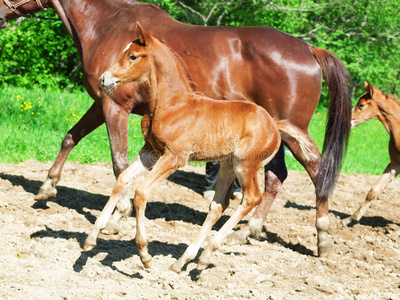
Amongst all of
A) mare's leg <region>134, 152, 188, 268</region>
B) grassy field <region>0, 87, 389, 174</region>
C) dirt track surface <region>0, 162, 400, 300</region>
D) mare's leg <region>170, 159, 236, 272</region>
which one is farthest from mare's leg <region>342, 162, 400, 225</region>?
mare's leg <region>134, 152, 188, 268</region>

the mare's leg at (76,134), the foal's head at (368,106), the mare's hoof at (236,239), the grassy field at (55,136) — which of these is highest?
the foal's head at (368,106)

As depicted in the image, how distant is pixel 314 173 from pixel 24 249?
286cm

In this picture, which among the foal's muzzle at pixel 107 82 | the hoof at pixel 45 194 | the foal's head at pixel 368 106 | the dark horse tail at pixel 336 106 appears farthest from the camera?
the foal's head at pixel 368 106

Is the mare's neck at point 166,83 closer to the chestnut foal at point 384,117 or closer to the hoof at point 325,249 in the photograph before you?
the hoof at point 325,249

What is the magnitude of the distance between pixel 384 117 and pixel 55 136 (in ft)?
17.5

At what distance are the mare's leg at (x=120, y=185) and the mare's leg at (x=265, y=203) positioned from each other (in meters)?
1.64

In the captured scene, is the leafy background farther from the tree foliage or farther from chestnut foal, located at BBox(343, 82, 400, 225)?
chestnut foal, located at BBox(343, 82, 400, 225)

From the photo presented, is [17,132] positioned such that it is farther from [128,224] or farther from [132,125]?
[128,224]

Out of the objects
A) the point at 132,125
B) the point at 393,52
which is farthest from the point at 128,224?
the point at 393,52

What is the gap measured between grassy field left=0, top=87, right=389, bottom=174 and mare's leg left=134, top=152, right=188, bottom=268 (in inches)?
158

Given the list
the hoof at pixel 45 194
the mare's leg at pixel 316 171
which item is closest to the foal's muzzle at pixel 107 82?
the mare's leg at pixel 316 171

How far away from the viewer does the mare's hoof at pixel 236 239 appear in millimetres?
5111

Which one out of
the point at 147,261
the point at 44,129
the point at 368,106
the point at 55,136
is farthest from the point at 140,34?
the point at 44,129

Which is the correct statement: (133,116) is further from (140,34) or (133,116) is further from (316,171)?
(140,34)
